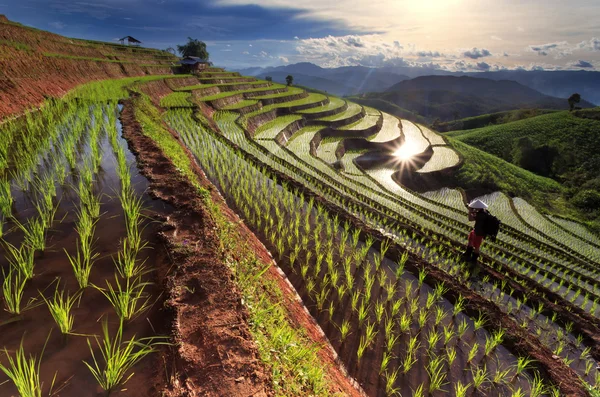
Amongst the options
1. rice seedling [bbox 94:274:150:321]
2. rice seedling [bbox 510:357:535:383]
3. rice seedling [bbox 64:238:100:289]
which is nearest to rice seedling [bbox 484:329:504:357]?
rice seedling [bbox 510:357:535:383]

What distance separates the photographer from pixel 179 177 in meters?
5.13

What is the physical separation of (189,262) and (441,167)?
16356 mm

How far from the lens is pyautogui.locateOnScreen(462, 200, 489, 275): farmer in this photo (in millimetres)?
4980

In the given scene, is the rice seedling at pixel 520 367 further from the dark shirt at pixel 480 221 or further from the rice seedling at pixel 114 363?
the rice seedling at pixel 114 363

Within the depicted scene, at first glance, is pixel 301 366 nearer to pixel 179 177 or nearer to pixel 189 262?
pixel 189 262

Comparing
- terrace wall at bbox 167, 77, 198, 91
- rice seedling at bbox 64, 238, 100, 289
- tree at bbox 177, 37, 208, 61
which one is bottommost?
rice seedling at bbox 64, 238, 100, 289

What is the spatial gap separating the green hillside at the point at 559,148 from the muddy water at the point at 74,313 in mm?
27515

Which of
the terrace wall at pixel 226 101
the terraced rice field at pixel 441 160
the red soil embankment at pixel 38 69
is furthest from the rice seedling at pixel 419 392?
the terrace wall at pixel 226 101

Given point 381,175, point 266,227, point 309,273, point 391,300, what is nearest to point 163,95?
point 381,175

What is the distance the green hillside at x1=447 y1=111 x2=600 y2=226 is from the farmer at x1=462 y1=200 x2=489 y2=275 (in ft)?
71.9

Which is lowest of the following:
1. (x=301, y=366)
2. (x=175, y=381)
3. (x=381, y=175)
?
(x=381, y=175)

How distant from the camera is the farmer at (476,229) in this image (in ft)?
16.3

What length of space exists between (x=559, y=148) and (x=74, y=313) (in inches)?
1611

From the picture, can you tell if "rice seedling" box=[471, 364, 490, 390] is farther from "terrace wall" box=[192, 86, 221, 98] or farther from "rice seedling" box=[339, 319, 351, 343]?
"terrace wall" box=[192, 86, 221, 98]
